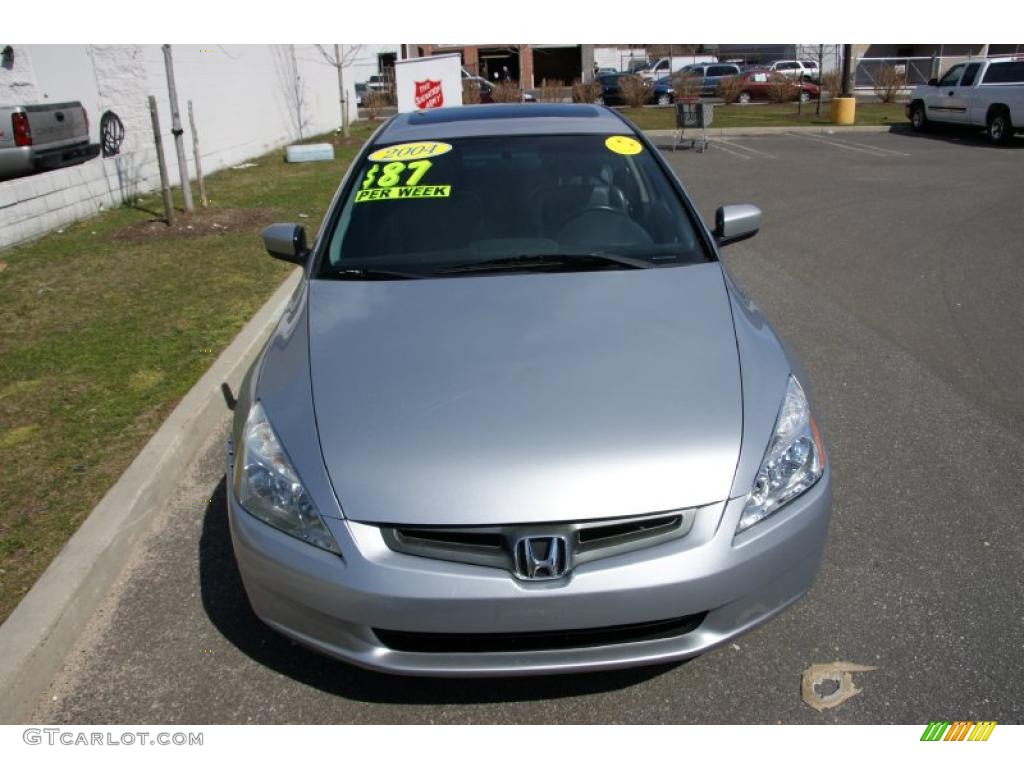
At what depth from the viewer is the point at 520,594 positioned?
226cm

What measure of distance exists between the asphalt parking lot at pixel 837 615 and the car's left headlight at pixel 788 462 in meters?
0.63

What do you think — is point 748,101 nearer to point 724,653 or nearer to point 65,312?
point 65,312

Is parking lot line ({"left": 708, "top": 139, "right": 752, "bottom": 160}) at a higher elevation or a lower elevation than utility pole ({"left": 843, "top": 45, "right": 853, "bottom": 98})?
lower

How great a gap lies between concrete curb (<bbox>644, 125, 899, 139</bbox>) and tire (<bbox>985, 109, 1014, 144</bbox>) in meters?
3.29

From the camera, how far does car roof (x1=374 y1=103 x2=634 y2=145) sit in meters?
4.21

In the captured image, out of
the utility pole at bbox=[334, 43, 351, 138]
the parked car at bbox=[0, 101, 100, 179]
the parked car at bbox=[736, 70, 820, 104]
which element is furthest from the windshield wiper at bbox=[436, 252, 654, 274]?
the parked car at bbox=[736, 70, 820, 104]

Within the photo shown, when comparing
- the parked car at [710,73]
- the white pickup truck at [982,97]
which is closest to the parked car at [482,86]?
the parked car at [710,73]

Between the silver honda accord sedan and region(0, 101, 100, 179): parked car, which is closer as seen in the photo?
the silver honda accord sedan

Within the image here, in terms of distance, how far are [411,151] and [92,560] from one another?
89.9 inches

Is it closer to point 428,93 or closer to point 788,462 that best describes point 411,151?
point 788,462

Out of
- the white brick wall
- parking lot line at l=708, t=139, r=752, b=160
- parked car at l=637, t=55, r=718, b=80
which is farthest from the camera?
parked car at l=637, t=55, r=718, b=80

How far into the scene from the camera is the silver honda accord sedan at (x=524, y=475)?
2.30 m

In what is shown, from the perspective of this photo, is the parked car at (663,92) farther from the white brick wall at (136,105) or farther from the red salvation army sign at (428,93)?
the white brick wall at (136,105)

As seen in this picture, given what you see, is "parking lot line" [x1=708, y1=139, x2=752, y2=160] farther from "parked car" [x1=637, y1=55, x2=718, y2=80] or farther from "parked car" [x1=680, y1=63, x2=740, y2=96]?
"parked car" [x1=637, y1=55, x2=718, y2=80]
